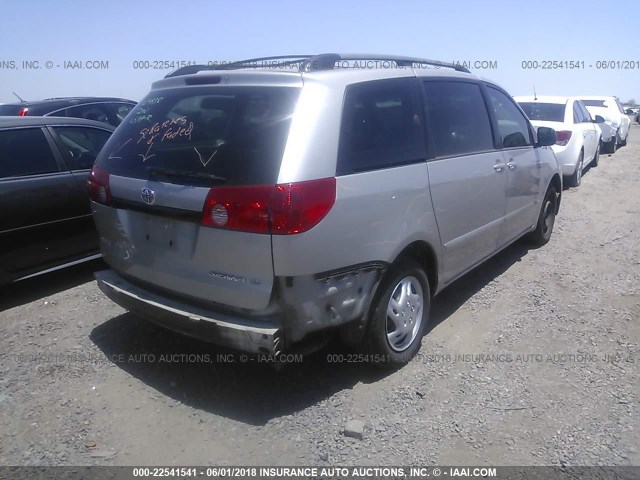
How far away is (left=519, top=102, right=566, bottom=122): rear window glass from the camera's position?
968cm

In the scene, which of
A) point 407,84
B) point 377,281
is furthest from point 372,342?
point 407,84

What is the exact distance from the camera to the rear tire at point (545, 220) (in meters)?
5.99

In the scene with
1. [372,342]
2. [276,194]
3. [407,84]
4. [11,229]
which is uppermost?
[407,84]

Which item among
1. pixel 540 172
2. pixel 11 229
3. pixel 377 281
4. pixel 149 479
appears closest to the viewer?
pixel 149 479

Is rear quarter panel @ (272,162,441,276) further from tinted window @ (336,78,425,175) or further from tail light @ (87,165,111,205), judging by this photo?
tail light @ (87,165,111,205)

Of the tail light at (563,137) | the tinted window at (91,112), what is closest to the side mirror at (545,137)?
the tail light at (563,137)

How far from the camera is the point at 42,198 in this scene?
450 centimetres

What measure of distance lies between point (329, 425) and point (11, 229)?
303 cm

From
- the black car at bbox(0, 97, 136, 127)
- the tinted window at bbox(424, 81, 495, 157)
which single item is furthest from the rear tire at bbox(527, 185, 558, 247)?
the black car at bbox(0, 97, 136, 127)

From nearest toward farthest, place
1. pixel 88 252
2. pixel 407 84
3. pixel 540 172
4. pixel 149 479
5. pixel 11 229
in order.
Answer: pixel 149 479 → pixel 407 84 → pixel 11 229 → pixel 88 252 → pixel 540 172

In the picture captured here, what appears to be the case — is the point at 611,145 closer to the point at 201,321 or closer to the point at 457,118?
the point at 457,118

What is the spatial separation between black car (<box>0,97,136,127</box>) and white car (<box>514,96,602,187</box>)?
7.23m

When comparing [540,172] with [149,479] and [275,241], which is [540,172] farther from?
[149,479]

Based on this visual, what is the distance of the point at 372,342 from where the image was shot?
327 cm
